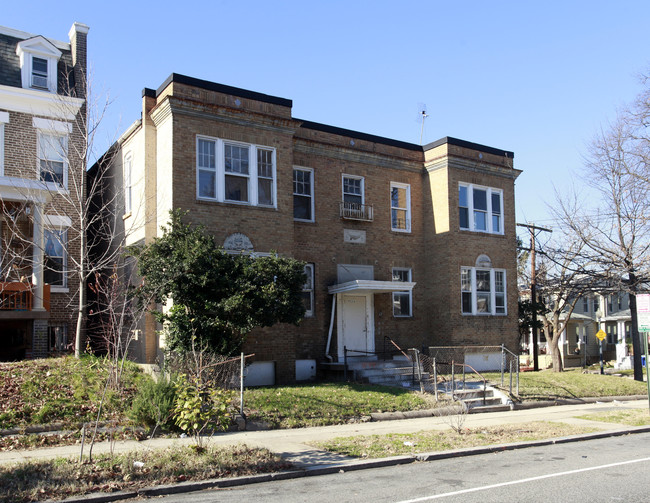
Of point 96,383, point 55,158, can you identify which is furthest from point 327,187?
point 96,383

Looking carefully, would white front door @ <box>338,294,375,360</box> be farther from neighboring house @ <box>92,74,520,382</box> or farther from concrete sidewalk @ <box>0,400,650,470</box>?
concrete sidewalk @ <box>0,400,650,470</box>

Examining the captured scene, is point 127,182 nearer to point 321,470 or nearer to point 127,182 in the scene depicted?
point 127,182

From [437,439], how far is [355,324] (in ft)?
29.6

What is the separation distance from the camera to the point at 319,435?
1185 centimetres

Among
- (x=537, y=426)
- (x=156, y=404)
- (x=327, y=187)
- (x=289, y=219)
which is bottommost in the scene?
(x=537, y=426)

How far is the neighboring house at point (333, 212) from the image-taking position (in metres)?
17.1

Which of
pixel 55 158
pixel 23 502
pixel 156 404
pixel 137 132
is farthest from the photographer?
pixel 55 158

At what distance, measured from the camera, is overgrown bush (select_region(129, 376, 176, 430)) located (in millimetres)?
11164

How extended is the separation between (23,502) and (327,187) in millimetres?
14738

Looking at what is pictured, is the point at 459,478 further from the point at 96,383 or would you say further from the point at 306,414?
the point at 96,383

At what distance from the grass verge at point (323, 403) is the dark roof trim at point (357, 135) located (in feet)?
27.5

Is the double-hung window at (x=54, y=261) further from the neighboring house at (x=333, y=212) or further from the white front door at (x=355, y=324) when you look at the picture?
the white front door at (x=355, y=324)

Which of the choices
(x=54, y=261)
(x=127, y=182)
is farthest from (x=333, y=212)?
(x=54, y=261)

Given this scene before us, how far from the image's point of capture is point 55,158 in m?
20.0
